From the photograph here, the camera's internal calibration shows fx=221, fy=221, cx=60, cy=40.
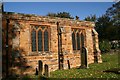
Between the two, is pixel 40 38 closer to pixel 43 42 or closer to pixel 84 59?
pixel 43 42

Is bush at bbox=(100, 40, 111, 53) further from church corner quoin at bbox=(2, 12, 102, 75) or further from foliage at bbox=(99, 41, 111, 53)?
church corner quoin at bbox=(2, 12, 102, 75)

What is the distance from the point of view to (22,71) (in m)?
18.3

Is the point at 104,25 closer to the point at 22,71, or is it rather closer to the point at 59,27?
the point at 59,27

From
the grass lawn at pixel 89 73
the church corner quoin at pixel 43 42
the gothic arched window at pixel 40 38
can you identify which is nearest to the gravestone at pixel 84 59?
the church corner quoin at pixel 43 42

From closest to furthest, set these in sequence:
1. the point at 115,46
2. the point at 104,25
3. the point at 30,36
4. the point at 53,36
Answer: the point at 30,36, the point at 53,36, the point at 115,46, the point at 104,25

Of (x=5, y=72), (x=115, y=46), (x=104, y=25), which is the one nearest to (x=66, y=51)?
(x=5, y=72)

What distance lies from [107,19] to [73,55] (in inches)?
1703

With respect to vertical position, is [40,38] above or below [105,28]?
below

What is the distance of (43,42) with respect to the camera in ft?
66.1

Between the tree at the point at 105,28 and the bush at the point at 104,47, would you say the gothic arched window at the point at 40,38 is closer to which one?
the bush at the point at 104,47

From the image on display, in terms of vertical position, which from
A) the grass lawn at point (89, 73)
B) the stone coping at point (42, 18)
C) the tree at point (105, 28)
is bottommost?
the grass lawn at point (89, 73)

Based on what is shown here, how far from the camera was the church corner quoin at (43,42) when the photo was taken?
17703 mm

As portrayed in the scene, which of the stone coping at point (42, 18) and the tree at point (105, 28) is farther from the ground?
the tree at point (105, 28)

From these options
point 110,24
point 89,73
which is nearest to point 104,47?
point 110,24
